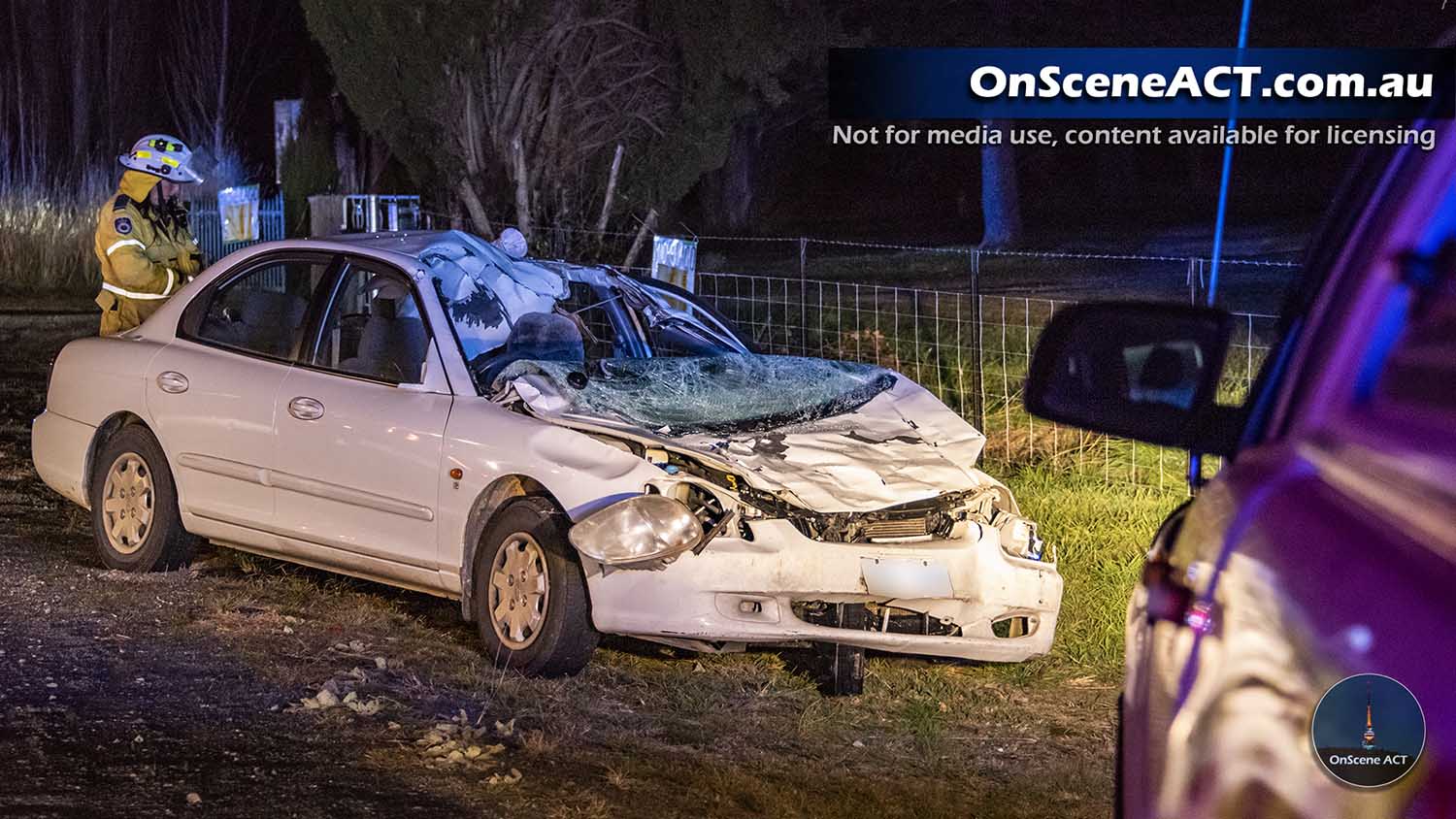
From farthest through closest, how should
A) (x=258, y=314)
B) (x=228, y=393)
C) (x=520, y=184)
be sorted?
(x=520, y=184)
(x=258, y=314)
(x=228, y=393)

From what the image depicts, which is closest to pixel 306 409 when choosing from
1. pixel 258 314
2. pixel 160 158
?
pixel 258 314

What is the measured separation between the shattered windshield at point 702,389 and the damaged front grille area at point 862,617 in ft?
2.33

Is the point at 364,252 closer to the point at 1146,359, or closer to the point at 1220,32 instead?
the point at 1146,359

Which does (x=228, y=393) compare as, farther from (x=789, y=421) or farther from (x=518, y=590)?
(x=789, y=421)

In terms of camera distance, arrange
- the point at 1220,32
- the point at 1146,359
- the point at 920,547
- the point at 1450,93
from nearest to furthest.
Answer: the point at 1450,93, the point at 1146,359, the point at 920,547, the point at 1220,32

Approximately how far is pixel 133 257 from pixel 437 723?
444 cm

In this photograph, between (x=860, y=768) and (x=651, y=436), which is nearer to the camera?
(x=860, y=768)

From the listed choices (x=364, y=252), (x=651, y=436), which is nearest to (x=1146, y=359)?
(x=651, y=436)

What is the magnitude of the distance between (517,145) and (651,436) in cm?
1024

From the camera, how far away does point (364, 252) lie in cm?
730

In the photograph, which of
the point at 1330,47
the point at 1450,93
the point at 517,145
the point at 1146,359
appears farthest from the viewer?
the point at 1330,47

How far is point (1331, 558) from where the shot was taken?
168cm

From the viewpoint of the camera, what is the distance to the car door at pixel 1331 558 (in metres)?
1.52

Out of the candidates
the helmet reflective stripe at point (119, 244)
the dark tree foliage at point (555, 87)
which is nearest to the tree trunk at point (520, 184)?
the dark tree foliage at point (555, 87)
